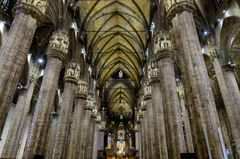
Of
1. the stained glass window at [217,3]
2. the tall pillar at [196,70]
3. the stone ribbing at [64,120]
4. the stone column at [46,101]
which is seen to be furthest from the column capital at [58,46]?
the stained glass window at [217,3]

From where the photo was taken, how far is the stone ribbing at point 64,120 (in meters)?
12.5

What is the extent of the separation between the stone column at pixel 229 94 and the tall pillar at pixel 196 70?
263 inches

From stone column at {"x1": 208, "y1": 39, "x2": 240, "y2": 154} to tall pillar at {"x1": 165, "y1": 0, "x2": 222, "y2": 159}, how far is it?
6683mm

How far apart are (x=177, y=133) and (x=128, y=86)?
105 ft

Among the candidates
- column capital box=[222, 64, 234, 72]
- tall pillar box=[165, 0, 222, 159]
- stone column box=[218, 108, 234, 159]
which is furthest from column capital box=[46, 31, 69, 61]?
stone column box=[218, 108, 234, 159]

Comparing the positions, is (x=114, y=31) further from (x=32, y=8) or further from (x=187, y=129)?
(x=32, y=8)

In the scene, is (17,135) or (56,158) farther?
(17,135)

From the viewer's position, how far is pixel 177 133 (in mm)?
10016

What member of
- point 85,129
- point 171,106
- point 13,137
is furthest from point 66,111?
point 171,106

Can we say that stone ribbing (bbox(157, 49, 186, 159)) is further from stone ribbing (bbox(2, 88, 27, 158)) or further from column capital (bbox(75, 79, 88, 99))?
stone ribbing (bbox(2, 88, 27, 158))

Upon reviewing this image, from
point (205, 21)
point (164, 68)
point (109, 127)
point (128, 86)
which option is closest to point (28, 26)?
point (164, 68)

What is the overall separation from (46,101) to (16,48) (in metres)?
4.00

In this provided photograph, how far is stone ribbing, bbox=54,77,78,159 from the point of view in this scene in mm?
12469

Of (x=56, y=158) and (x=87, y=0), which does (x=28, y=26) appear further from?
(x=87, y=0)
